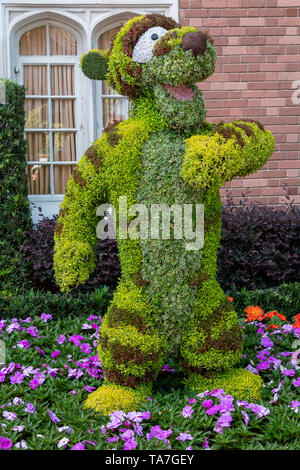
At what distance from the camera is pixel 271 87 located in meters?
5.86

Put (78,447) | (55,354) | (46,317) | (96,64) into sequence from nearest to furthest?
(78,447) → (96,64) → (55,354) → (46,317)

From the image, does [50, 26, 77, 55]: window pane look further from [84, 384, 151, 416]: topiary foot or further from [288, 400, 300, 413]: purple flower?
[288, 400, 300, 413]: purple flower

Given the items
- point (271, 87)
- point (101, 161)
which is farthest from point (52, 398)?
point (271, 87)

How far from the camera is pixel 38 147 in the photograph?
611 cm

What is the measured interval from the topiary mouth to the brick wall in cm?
330

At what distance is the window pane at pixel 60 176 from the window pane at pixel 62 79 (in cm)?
89

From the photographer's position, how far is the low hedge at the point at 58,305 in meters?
4.32

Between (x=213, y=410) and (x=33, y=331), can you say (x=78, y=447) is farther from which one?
(x=33, y=331)

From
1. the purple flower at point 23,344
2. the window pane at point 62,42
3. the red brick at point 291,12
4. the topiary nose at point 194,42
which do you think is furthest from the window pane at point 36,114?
the topiary nose at point 194,42

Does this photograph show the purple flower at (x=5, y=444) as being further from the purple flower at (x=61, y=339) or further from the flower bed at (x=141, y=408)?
the purple flower at (x=61, y=339)

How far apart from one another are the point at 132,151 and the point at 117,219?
1.18 feet

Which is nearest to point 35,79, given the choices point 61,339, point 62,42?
point 62,42

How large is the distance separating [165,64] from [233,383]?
166cm

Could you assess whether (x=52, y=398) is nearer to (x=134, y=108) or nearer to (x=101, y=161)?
(x=101, y=161)
